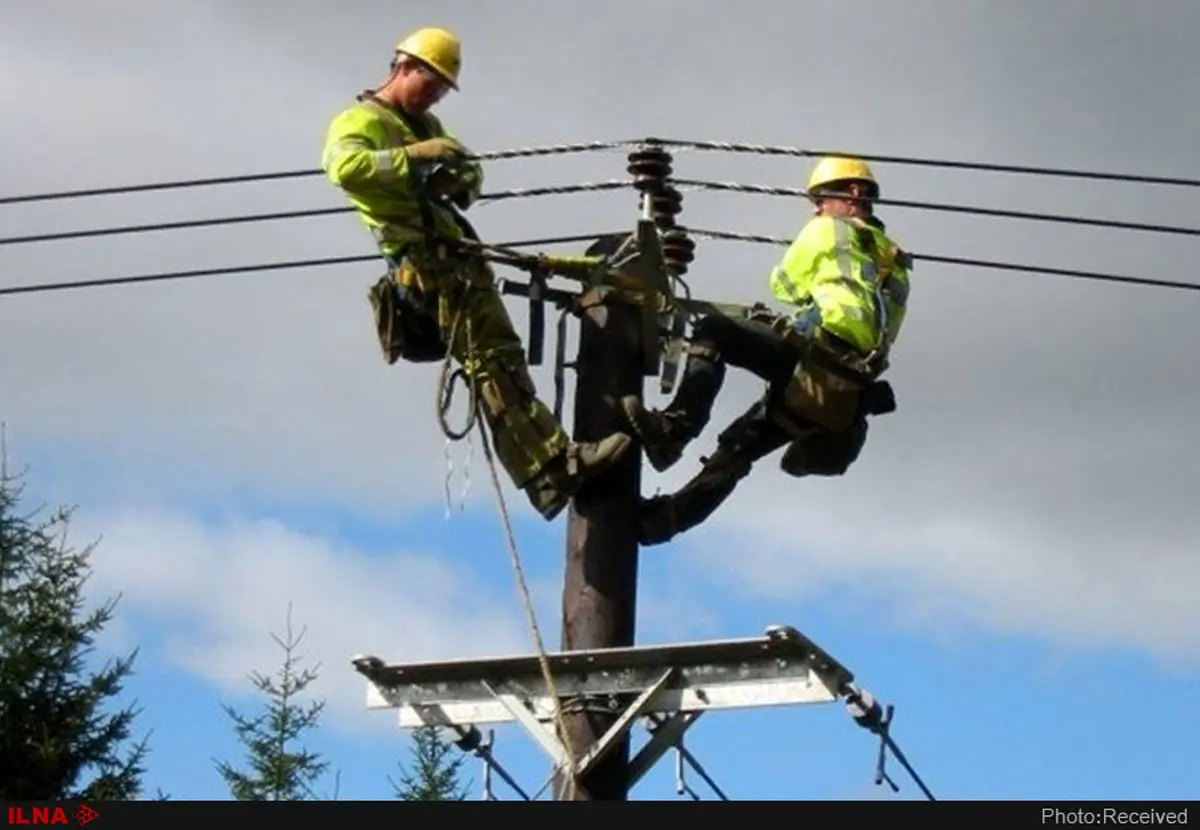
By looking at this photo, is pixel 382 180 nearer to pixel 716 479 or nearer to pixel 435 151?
pixel 435 151

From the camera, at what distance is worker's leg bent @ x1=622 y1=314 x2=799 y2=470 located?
35.1ft

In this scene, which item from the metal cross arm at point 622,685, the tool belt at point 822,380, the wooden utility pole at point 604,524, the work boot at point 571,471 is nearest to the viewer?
the metal cross arm at point 622,685

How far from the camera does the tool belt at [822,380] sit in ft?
37.0

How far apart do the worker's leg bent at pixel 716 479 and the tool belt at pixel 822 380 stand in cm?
15

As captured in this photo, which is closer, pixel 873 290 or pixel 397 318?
pixel 397 318

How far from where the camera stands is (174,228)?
39.1 ft

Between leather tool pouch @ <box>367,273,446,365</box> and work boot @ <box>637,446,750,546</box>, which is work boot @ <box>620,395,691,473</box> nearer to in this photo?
work boot @ <box>637,446,750,546</box>

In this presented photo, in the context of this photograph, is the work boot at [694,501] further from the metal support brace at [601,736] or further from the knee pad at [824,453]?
the metal support brace at [601,736]

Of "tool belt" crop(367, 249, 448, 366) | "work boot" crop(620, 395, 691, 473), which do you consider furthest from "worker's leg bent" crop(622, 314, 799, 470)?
"tool belt" crop(367, 249, 448, 366)

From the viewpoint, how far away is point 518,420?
1079 centimetres

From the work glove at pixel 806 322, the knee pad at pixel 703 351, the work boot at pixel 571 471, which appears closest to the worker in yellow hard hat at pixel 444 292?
the work boot at pixel 571 471
